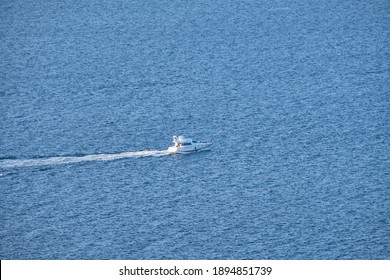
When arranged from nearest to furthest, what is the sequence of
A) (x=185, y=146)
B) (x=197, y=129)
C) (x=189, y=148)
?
(x=185, y=146) < (x=189, y=148) < (x=197, y=129)

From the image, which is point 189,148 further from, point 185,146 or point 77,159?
point 77,159

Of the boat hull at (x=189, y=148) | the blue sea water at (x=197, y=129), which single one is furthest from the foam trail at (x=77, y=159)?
the boat hull at (x=189, y=148)

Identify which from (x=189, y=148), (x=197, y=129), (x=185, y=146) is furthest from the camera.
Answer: (x=197, y=129)

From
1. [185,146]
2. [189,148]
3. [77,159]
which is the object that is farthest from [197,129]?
[77,159]

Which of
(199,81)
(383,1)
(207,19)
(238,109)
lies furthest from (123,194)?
(383,1)

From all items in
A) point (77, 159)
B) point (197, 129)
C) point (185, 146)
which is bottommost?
point (185, 146)

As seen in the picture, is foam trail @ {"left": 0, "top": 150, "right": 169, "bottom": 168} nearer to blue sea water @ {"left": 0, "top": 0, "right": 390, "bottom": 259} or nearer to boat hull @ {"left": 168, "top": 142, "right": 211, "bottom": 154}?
blue sea water @ {"left": 0, "top": 0, "right": 390, "bottom": 259}

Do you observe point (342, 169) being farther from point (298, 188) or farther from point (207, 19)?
point (207, 19)
